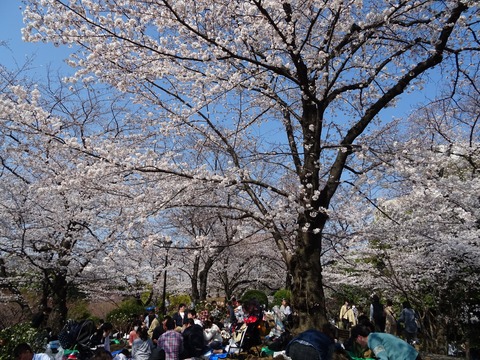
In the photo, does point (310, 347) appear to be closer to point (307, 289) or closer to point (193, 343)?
point (307, 289)

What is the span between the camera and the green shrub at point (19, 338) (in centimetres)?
682

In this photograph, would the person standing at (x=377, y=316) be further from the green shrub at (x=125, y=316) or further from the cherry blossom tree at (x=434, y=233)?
the green shrub at (x=125, y=316)

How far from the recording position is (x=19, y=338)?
24.0 ft

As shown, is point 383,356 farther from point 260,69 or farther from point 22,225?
point 22,225

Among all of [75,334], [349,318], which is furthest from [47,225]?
[349,318]

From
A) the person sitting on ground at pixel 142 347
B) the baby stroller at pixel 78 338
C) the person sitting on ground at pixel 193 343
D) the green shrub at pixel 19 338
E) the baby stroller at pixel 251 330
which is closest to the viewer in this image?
the green shrub at pixel 19 338

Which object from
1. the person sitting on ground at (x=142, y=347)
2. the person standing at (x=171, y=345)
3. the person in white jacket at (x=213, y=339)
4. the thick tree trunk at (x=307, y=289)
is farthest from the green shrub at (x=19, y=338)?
the thick tree trunk at (x=307, y=289)

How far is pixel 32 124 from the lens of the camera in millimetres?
6047

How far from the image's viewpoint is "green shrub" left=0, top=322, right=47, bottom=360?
22.4 feet

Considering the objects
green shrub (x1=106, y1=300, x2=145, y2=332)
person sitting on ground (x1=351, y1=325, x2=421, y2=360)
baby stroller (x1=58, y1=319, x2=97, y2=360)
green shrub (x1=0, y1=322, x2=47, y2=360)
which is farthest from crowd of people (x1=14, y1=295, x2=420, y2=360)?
green shrub (x1=106, y1=300, x2=145, y2=332)

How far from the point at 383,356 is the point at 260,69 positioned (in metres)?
4.45

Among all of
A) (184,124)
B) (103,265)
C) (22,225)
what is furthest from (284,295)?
(184,124)

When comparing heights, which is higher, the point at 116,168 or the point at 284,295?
the point at 116,168

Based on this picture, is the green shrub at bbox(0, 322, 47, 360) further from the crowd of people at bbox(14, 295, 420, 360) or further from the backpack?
the crowd of people at bbox(14, 295, 420, 360)
